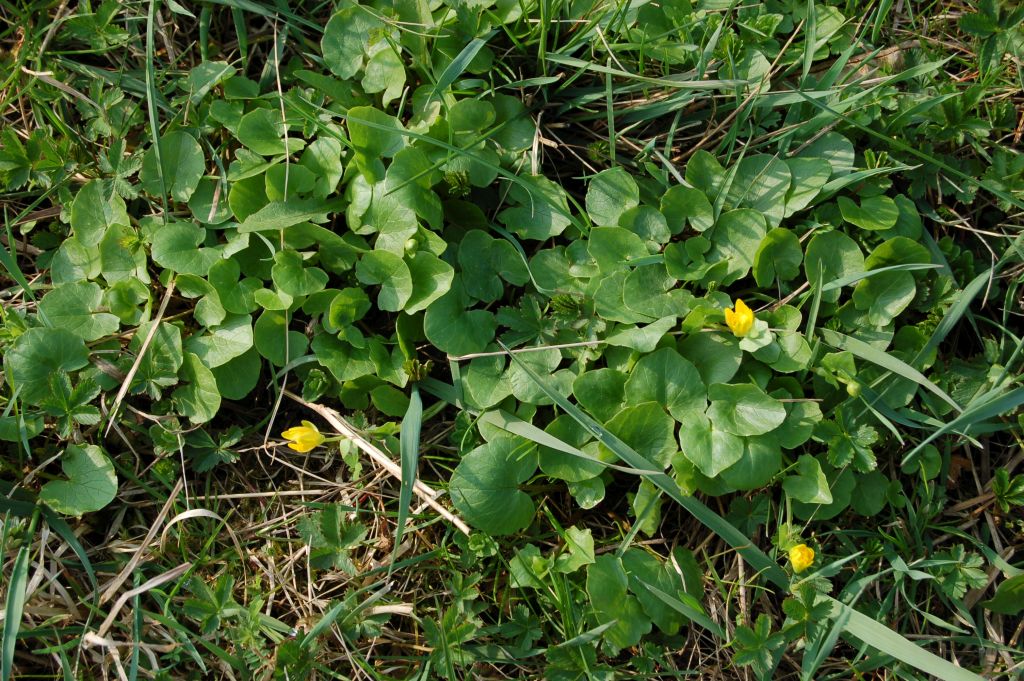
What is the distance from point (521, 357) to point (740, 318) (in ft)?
2.28

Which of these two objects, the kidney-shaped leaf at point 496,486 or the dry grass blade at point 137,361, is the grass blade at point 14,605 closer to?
the dry grass blade at point 137,361

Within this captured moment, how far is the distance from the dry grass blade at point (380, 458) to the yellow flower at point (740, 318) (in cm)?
104

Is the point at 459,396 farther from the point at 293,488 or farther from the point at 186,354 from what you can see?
the point at 186,354

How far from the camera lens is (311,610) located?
2.48 metres

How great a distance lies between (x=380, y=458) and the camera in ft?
8.19

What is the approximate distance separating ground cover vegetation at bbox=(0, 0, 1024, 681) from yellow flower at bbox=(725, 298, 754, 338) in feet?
0.05

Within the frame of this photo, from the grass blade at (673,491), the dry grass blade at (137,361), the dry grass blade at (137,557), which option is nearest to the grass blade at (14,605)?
the dry grass blade at (137,557)

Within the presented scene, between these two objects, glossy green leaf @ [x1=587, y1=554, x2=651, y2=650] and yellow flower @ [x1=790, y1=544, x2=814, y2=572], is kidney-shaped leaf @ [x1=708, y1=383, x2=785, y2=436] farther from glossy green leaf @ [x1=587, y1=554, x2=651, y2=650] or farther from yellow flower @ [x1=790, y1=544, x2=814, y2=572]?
glossy green leaf @ [x1=587, y1=554, x2=651, y2=650]

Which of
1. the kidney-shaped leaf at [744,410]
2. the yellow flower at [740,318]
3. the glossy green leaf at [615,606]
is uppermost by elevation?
the yellow flower at [740,318]

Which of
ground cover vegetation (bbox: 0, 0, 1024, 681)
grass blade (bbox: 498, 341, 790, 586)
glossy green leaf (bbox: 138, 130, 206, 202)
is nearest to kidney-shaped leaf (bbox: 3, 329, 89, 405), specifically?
ground cover vegetation (bbox: 0, 0, 1024, 681)

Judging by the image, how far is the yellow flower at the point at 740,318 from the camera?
91.0 inches

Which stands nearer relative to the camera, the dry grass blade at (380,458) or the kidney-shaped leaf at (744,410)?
the kidney-shaped leaf at (744,410)

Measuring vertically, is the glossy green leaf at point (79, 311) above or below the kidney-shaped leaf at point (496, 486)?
above

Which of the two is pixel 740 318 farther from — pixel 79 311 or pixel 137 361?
pixel 79 311
